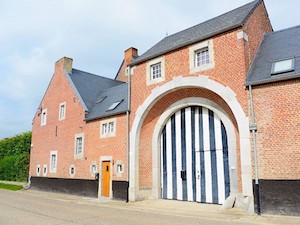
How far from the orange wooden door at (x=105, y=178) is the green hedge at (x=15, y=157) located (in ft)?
37.7

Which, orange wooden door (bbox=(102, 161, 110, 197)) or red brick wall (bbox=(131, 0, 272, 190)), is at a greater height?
red brick wall (bbox=(131, 0, 272, 190))

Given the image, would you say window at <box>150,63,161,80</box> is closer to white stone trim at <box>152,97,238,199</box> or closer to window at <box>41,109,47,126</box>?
white stone trim at <box>152,97,238,199</box>

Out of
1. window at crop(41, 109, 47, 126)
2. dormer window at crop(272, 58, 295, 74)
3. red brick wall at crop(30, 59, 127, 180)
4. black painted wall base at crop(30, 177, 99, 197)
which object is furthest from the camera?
window at crop(41, 109, 47, 126)

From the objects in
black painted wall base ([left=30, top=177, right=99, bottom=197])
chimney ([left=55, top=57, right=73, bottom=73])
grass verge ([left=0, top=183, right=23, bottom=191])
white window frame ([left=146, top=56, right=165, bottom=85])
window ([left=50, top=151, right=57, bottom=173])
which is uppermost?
chimney ([left=55, top=57, right=73, bottom=73])

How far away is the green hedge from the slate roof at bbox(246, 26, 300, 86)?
20304 mm

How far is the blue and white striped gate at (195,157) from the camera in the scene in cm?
1177

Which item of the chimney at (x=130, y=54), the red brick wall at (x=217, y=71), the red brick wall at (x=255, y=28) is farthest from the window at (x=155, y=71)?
the chimney at (x=130, y=54)

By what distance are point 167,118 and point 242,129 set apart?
183 inches

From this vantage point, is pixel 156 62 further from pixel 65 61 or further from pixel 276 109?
pixel 65 61

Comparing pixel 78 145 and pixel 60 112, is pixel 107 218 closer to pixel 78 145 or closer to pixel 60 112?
pixel 78 145

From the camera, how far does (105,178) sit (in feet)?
49.8

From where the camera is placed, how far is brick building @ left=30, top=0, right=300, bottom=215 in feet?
31.1

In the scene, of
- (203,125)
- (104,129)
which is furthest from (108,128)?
(203,125)

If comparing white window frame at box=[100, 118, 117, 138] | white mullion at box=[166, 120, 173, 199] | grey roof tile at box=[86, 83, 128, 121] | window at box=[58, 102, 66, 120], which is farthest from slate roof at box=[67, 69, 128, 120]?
white mullion at box=[166, 120, 173, 199]
